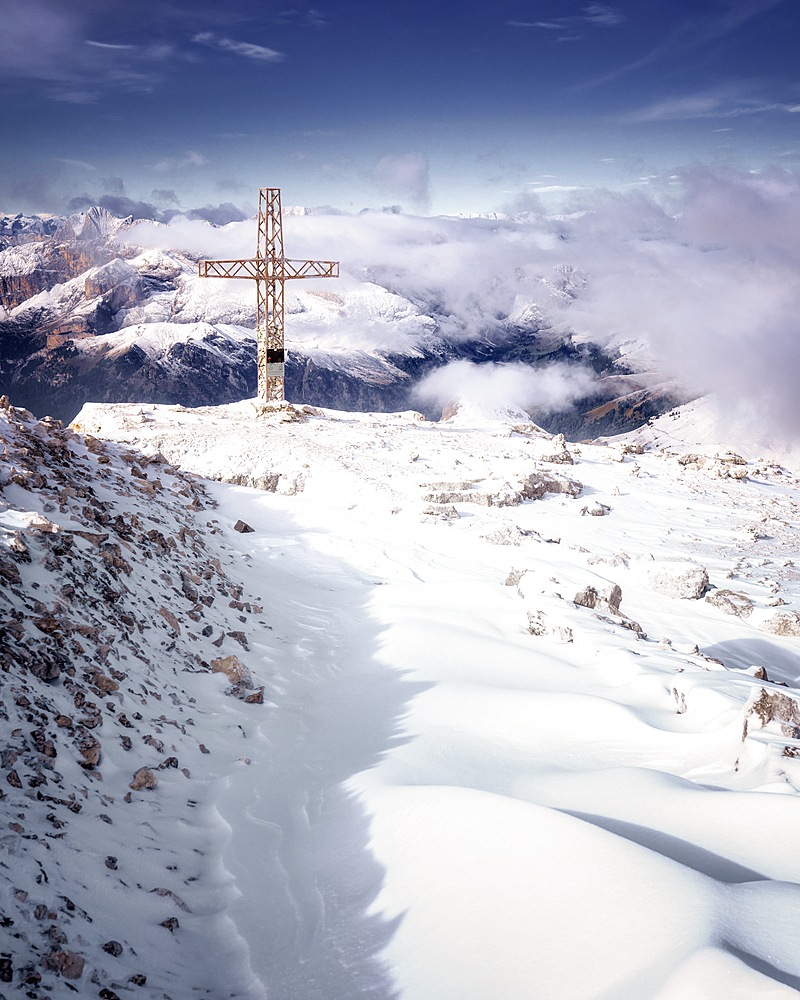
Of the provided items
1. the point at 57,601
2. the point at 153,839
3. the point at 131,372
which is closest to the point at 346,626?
the point at 57,601

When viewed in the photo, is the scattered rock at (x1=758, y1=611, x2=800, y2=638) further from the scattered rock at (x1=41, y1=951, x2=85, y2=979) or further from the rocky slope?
the scattered rock at (x1=41, y1=951, x2=85, y2=979)

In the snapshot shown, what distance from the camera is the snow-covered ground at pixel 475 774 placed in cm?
293

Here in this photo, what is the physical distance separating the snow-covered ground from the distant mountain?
109 meters

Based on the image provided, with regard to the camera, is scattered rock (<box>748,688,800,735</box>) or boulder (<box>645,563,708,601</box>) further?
boulder (<box>645,563,708,601</box>)

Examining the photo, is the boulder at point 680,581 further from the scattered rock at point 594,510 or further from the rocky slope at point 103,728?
the rocky slope at point 103,728

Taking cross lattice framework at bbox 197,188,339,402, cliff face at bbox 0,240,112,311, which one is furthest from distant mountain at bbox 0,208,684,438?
cross lattice framework at bbox 197,188,339,402

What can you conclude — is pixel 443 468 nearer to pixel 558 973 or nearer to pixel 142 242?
pixel 558 973

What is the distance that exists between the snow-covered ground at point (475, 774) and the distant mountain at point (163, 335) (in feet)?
357

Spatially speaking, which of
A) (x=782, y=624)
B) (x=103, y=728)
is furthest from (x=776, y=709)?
(x=103, y=728)

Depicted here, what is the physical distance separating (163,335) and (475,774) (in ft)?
437

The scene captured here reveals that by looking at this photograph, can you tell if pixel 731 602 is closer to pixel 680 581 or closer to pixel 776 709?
pixel 680 581

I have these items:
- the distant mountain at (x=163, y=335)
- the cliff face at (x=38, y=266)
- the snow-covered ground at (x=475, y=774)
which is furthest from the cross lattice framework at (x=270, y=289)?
the cliff face at (x=38, y=266)

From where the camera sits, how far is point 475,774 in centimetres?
482

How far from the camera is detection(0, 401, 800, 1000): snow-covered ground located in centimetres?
293
